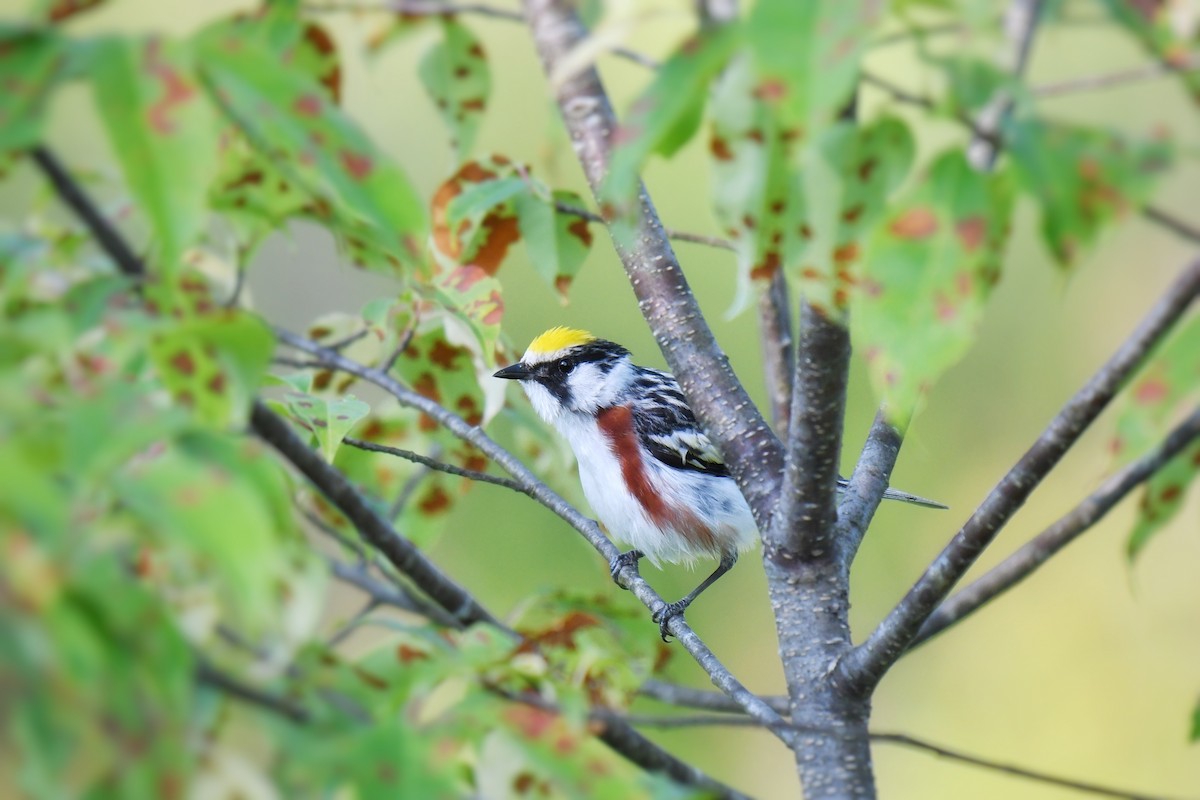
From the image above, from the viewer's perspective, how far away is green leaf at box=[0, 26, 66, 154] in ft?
3.05

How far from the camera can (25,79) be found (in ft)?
3.08

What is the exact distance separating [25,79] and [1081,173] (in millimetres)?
825

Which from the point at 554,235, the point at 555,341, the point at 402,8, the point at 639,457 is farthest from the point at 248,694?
the point at 555,341

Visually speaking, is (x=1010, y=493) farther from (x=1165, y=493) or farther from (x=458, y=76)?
(x=458, y=76)

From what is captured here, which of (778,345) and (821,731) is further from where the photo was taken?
(778,345)

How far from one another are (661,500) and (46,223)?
249cm

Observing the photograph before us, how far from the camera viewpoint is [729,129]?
1049mm

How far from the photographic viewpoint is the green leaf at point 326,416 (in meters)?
1.72

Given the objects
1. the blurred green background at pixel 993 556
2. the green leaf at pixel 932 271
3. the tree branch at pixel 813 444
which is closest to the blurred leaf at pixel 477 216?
the tree branch at pixel 813 444

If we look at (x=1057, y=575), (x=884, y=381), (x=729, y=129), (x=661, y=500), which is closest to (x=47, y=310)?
(x=729, y=129)

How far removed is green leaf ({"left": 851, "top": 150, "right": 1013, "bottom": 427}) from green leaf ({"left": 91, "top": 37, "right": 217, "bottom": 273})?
0.56 metres

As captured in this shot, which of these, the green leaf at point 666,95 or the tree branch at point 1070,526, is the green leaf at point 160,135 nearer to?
the green leaf at point 666,95

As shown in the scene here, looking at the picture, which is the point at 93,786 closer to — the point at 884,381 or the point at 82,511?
the point at 82,511

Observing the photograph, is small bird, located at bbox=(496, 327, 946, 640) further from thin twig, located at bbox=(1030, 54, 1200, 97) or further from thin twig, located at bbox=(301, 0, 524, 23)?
thin twig, located at bbox=(1030, 54, 1200, 97)
